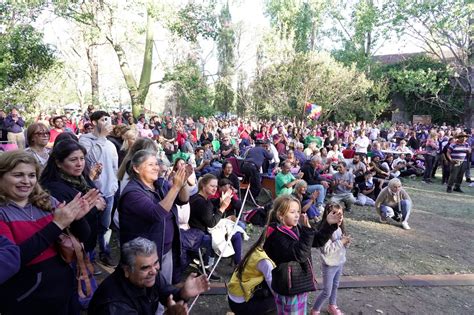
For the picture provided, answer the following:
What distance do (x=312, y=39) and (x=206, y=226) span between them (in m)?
32.6

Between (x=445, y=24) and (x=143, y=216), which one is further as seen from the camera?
(x=445, y=24)

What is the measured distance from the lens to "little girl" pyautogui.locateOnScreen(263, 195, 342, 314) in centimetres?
282

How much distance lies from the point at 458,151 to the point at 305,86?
10.0 m

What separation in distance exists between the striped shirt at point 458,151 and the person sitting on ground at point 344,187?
4.25m

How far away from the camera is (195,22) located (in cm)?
1188

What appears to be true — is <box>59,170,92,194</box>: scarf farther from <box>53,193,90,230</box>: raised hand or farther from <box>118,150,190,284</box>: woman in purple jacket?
<box>53,193,90,230</box>: raised hand

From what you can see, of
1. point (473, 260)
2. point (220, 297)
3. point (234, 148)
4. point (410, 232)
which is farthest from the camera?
point (234, 148)

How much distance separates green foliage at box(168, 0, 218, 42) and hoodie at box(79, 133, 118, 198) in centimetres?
810

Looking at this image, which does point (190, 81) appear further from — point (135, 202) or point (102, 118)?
point (135, 202)

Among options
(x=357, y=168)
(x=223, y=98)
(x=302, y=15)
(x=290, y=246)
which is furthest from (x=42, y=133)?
(x=302, y=15)

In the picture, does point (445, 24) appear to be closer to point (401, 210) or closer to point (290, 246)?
point (401, 210)

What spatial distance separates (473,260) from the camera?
580 cm

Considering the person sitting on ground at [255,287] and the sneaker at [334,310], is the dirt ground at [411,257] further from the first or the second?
the person sitting on ground at [255,287]

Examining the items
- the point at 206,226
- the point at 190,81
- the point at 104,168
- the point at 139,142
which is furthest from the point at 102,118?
the point at 190,81
